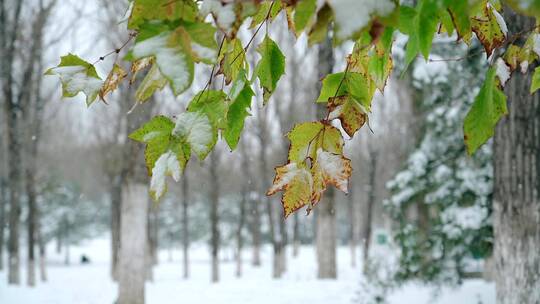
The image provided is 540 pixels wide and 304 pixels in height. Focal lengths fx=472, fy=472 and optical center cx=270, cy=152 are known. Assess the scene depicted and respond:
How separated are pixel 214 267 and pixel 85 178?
1070 inches

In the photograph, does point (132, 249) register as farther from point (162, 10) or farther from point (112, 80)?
point (162, 10)

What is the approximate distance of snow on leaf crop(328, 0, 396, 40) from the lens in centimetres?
57

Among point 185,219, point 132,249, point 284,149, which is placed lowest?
point 132,249

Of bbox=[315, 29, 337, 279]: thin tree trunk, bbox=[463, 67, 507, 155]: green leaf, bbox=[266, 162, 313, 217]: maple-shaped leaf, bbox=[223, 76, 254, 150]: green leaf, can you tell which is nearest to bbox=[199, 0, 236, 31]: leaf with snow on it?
bbox=[223, 76, 254, 150]: green leaf

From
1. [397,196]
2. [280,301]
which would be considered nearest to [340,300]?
[280,301]

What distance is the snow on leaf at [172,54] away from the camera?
0.63m

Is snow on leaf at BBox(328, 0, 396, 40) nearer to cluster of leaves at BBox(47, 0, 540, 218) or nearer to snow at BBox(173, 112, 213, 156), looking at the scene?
cluster of leaves at BBox(47, 0, 540, 218)

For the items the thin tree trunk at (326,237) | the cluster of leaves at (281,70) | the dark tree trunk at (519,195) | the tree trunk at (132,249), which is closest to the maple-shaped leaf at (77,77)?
the cluster of leaves at (281,70)

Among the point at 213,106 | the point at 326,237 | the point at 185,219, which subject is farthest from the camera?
the point at 185,219

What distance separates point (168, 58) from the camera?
63 centimetres

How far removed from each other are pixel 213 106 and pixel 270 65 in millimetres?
274

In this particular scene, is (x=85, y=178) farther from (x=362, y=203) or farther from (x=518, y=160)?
(x=518, y=160)

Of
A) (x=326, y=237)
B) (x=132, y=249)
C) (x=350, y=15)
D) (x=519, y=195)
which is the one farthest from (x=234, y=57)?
(x=326, y=237)

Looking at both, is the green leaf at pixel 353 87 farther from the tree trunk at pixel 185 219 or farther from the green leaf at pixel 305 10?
the tree trunk at pixel 185 219
